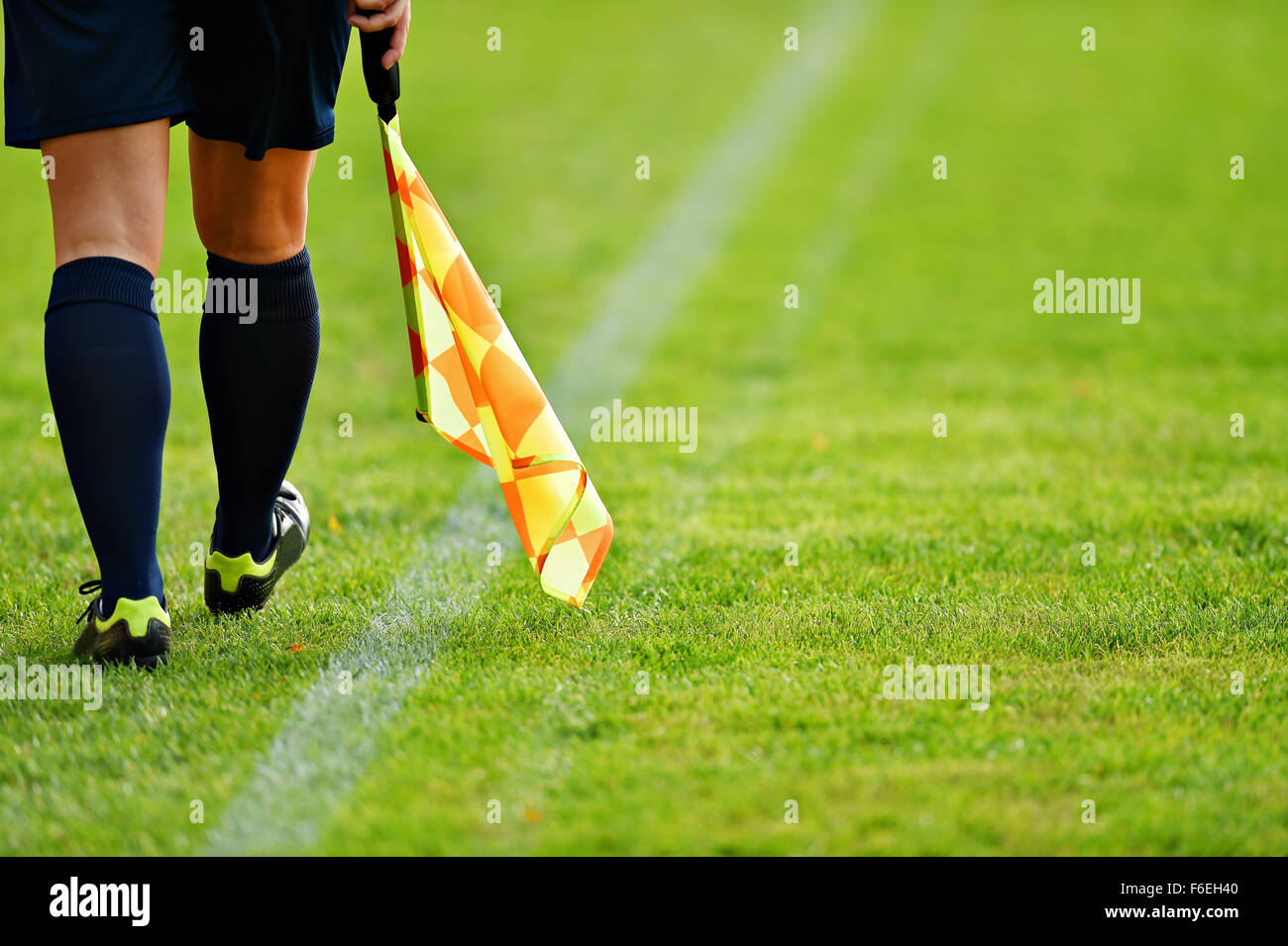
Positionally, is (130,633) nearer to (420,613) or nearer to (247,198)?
(420,613)

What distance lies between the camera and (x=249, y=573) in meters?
3.18

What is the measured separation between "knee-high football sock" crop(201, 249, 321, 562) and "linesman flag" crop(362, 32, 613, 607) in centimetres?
26

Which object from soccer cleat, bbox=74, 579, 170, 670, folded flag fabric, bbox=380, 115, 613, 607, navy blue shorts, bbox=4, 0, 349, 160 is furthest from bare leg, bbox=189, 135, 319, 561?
soccer cleat, bbox=74, 579, 170, 670

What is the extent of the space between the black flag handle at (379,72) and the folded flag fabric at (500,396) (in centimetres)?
5

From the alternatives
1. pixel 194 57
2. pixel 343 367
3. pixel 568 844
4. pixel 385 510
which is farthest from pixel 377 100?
pixel 343 367

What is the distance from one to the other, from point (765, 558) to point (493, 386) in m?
1.04

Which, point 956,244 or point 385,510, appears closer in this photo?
point 385,510

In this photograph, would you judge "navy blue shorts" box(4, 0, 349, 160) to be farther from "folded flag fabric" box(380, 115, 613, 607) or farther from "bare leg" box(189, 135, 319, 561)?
"folded flag fabric" box(380, 115, 613, 607)

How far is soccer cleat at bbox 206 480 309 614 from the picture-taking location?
317 cm

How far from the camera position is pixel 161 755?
2512 millimetres

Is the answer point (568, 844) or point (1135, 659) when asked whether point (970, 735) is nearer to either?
point (1135, 659)

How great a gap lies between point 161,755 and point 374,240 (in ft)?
19.8

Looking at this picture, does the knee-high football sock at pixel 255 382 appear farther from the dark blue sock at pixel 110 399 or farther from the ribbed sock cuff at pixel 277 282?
the dark blue sock at pixel 110 399

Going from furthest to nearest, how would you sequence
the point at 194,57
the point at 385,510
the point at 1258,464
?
the point at 1258,464 → the point at 385,510 → the point at 194,57
